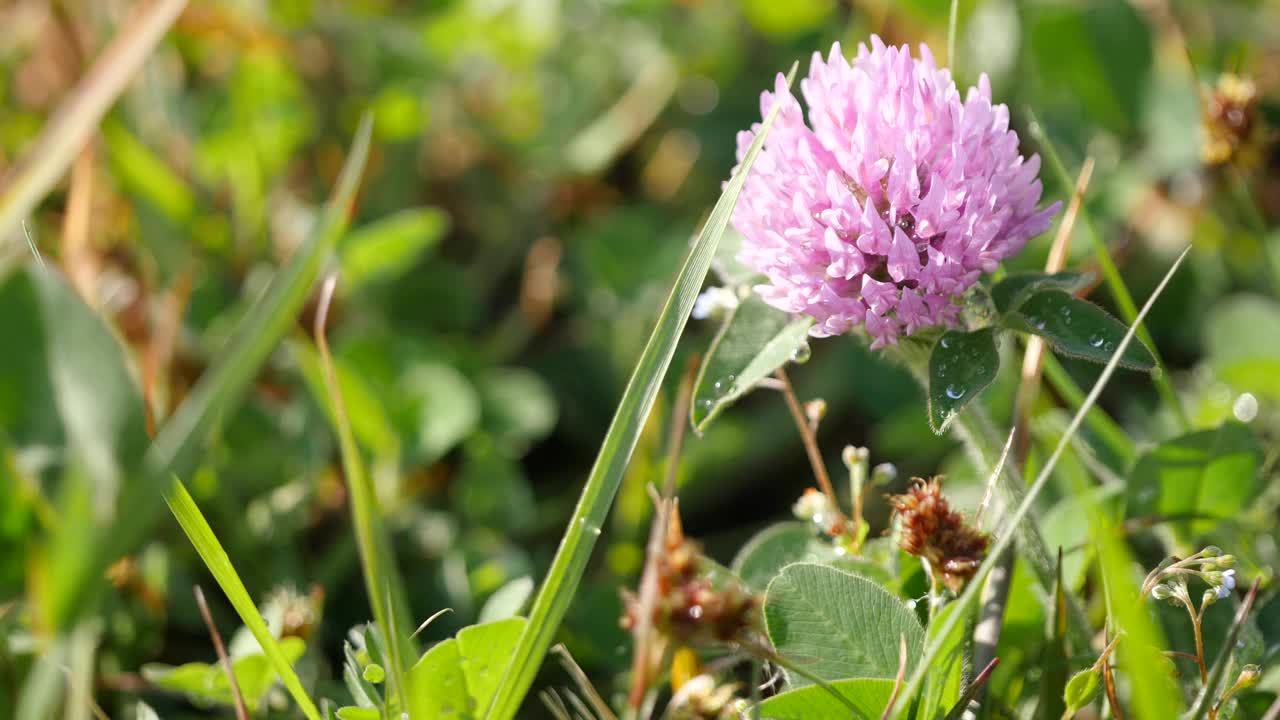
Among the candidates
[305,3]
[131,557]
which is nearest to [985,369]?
[131,557]

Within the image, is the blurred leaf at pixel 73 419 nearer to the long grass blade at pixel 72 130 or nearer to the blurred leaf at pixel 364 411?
the long grass blade at pixel 72 130

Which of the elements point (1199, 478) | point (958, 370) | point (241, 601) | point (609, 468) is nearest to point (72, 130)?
point (241, 601)

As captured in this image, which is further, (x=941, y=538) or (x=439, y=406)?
(x=439, y=406)

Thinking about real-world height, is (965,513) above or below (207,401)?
below

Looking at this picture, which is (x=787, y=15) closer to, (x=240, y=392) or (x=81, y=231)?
(x=81, y=231)

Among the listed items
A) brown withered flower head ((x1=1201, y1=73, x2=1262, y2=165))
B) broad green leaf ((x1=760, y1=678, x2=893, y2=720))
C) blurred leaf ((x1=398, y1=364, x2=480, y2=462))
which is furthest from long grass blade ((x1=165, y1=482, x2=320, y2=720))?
brown withered flower head ((x1=1201, y1=73, x2=1262, y2=165))

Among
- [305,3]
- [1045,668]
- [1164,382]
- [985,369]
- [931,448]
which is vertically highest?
[305,3]

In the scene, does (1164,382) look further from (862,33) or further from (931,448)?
(862,33)
